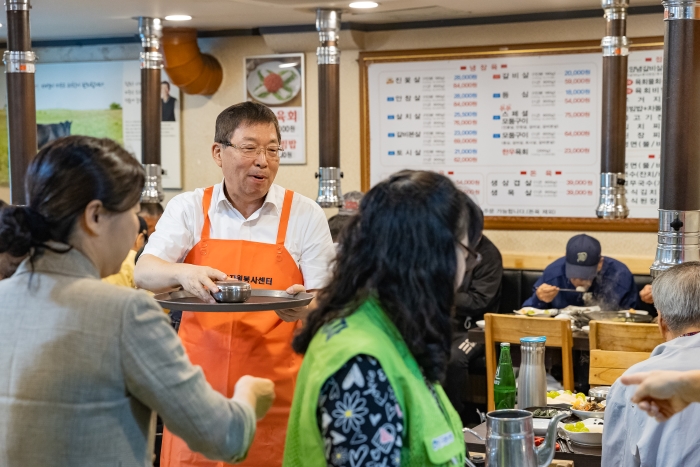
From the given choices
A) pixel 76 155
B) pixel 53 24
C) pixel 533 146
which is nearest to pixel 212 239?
pixel 76 155

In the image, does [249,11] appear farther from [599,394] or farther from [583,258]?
[599,394]

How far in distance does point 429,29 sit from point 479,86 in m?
0.60

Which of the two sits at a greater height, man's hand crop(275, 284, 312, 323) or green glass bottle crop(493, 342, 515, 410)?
man's hand crop(275, 284, 312, 323)

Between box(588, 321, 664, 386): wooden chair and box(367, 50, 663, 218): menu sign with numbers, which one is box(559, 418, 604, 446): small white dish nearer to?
box(588, 321, 664, 386): wooden chair

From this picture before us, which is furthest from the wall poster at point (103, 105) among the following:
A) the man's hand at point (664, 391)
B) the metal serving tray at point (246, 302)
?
the man's hand at point (664, 391)

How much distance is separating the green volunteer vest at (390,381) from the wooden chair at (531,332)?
3.56m

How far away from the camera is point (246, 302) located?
255 centimetres

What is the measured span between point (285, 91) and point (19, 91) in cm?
282

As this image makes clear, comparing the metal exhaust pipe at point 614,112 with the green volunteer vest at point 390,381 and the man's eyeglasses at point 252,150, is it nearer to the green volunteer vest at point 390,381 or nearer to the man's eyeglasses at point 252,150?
the man's eyeglasses at point 252,150

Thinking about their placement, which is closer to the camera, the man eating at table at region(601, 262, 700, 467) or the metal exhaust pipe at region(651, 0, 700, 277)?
the man eating at table at region(601, 262, 700, 467)

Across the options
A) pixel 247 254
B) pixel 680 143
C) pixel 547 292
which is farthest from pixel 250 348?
pixel 547 292

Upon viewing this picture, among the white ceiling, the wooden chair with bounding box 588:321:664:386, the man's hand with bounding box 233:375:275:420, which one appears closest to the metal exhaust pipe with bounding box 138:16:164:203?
the white ceiling

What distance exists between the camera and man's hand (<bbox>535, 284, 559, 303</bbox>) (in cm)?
596

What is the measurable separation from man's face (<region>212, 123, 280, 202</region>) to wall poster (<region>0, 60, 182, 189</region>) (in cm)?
516
